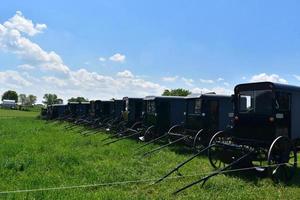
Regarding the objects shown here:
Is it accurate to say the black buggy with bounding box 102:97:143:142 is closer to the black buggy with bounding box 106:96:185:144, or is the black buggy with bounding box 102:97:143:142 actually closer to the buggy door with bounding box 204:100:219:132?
the black buggy with bounding box 106:96:185:144

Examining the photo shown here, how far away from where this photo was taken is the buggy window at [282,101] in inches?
433

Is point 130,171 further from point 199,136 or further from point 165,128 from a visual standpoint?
point 165,128

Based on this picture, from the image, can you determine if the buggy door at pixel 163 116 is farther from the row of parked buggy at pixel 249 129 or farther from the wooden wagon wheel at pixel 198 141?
the wooden wagon wheel at pixel 198 141

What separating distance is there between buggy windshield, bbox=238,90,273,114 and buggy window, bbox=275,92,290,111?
0.75ft

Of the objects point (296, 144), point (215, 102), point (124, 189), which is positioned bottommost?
point (124, 189)

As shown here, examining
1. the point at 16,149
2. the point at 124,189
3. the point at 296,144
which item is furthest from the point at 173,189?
the point at 16,149

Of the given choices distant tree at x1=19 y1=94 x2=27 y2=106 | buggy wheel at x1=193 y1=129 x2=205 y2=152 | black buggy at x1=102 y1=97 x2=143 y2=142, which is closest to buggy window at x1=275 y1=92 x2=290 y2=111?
buggy wheel at x1=193 y1=129 x2=205 y2=152

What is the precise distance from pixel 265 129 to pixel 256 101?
86cm

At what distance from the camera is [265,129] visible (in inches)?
→ 435

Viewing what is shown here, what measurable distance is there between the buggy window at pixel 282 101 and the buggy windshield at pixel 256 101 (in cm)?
23

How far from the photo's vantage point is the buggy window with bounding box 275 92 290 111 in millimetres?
10986

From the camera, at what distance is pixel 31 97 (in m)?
182

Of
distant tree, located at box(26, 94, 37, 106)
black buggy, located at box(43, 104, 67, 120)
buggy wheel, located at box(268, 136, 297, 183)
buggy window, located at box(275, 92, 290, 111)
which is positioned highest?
distant tree, located at box(26, 94, 37, 106)

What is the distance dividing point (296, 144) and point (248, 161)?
2.20 metres
